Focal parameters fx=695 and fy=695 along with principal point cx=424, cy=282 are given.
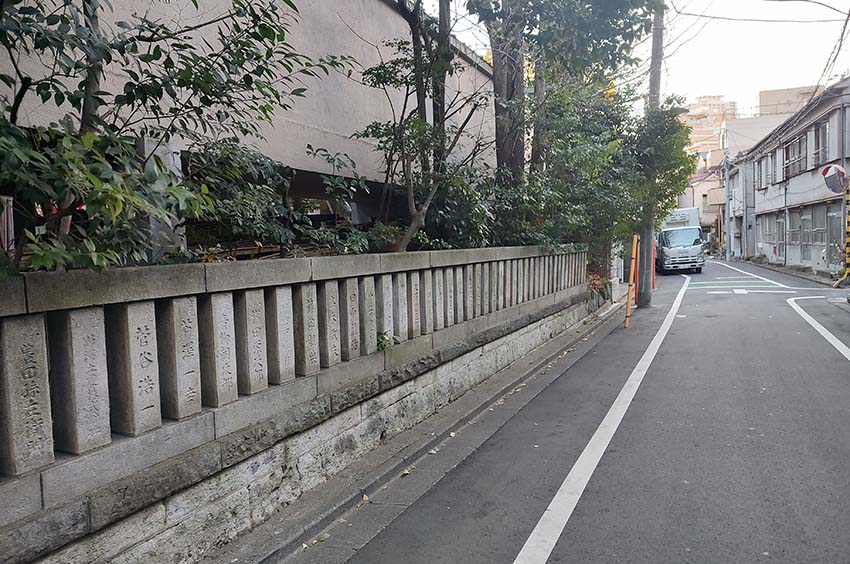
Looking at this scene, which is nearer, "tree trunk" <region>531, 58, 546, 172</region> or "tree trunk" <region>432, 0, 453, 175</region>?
"tree trunk" <region>432, 0, 453, 175</region>

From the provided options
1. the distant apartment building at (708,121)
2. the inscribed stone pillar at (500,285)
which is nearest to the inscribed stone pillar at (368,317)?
the inscribed stone pillar at (500,285)

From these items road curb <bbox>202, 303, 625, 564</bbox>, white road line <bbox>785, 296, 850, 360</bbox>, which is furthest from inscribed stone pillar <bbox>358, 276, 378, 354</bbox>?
white road line <bbox>785, 296, 850, 360</bbox>

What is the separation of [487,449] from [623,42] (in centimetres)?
558

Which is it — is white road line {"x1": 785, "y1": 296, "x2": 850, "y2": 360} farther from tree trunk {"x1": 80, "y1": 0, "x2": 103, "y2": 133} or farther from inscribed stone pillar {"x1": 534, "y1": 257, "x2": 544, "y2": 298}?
tree trunk {"x1": 80, "y1": 0, "x2": 103, "y2": 133}

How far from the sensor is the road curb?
3953mm

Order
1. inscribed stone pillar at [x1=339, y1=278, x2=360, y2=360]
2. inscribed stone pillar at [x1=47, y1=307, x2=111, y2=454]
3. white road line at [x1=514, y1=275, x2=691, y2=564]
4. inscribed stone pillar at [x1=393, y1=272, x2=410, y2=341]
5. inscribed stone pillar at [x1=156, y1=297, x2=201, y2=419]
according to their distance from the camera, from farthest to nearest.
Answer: inscribed stone pillar at [x1=393, y1=272, x2=410, y2=341], inscribed stone pillar at [x1=339, y1=278, x2=360, y2=360], white road line at [x1=514, y1=275, x2=691, y2=564], inscribed stone pillar at [x1=156, y1=297, x2=201, y2=419], inscribed stone pillar at [x1=47, y1=307, x2=111, y2=454]

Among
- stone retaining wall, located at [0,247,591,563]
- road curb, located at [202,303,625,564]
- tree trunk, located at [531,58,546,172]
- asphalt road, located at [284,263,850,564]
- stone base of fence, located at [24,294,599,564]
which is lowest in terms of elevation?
asphalt road, located at [284,263,850,564]

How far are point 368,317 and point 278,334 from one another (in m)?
1.24

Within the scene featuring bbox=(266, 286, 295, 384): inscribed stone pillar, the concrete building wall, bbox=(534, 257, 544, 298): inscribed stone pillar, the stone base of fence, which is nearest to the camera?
the stone base of fence

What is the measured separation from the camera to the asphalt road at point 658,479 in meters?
4.05

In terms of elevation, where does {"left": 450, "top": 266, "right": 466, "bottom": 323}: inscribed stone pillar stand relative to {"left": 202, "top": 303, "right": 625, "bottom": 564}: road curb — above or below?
above

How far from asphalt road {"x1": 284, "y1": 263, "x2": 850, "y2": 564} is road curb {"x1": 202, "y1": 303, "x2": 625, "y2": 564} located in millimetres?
176

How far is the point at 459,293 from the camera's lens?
Answer: 7.63m

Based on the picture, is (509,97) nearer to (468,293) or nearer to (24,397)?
(468,293)
